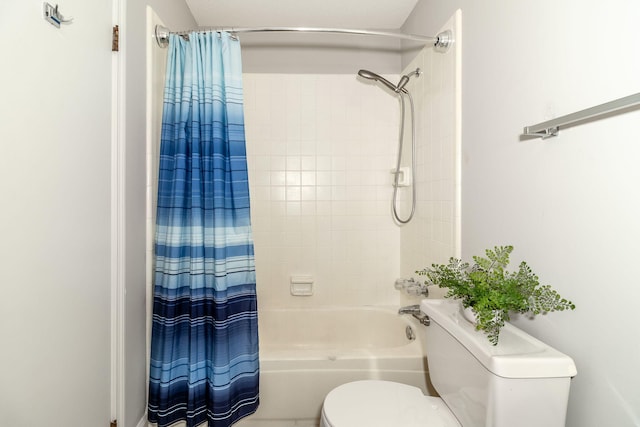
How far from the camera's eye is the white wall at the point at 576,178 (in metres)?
0.78

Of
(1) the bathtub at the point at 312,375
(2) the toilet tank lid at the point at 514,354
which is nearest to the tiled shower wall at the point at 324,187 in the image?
(1) the bathtub at the point at 312,375

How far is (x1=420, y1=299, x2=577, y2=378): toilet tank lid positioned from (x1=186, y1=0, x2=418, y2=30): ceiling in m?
1.95

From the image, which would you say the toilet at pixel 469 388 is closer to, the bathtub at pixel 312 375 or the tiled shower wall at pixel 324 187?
the bathtub at pixel 312 375

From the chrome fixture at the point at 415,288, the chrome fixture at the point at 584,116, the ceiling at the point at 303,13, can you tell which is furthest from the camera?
the ceiling at the point at 303,13

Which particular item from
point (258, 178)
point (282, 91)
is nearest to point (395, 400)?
point (258, 178)

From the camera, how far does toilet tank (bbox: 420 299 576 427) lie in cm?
85

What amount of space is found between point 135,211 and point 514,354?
146cm

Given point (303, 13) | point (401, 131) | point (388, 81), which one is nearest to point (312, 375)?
point (401, 131)

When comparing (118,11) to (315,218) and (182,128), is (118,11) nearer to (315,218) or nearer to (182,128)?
(182,128)

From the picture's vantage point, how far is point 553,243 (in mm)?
992

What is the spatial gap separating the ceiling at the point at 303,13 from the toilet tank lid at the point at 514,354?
195 centimetres

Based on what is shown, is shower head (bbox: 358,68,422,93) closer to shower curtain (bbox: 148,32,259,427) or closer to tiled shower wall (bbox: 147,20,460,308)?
tiled shower wall (bbox: 147,20,460,308)

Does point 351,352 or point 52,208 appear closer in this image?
point 52,208

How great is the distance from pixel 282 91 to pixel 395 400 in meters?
2.02
